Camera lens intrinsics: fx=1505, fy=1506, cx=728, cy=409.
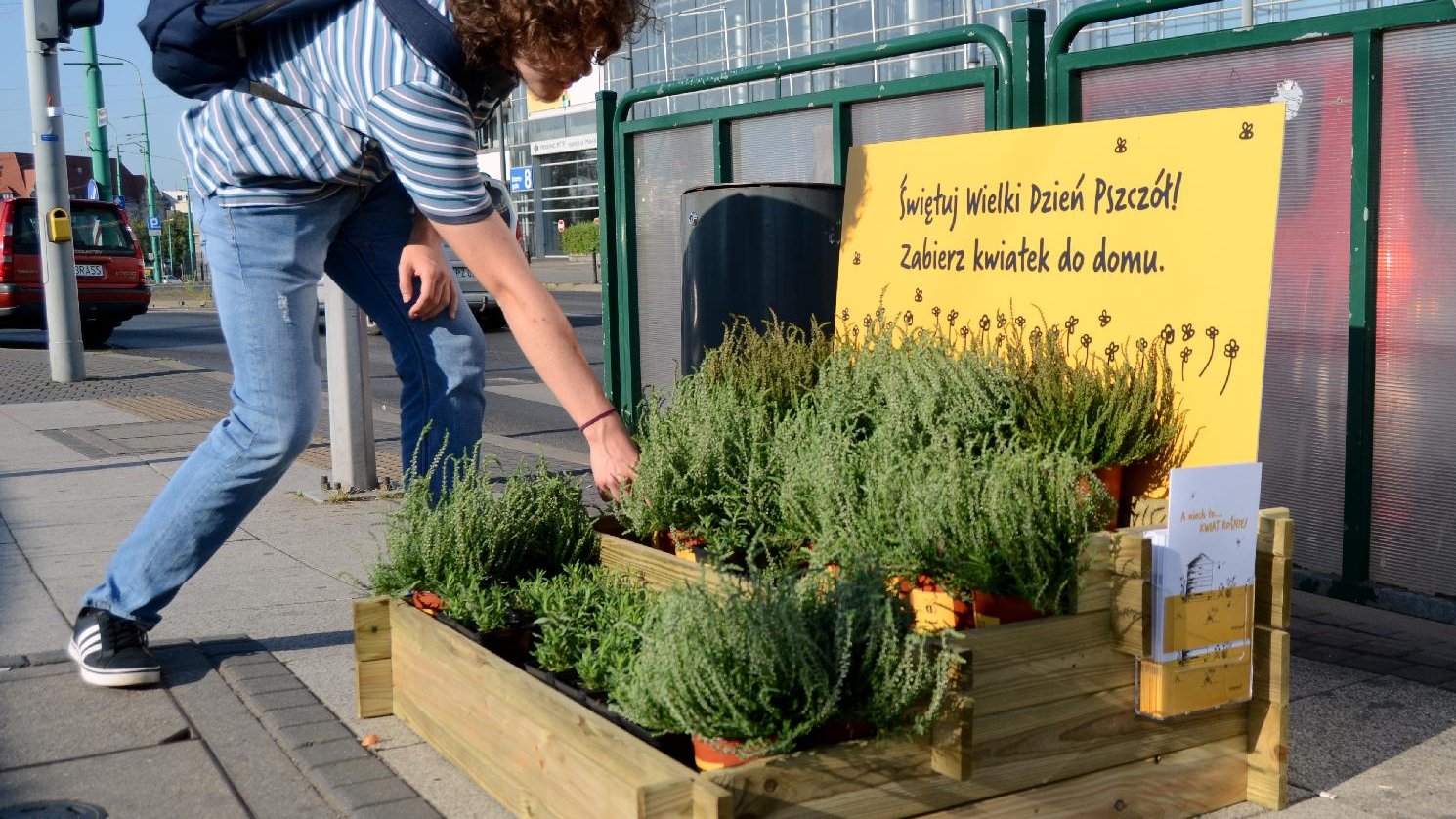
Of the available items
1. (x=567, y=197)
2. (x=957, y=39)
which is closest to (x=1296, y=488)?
(x=957, y=39)

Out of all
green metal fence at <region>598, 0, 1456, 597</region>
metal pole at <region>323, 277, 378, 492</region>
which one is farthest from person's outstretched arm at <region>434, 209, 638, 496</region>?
metal pole at <region>323, 277, 378, 492</region>

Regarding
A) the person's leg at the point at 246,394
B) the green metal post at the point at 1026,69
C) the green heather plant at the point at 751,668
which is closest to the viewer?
the green heather plant at the point at 751,668

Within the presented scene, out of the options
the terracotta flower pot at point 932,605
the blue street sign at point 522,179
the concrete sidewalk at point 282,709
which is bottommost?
the concrete sidewalk at point 282,709

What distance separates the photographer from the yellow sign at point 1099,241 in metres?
3.28

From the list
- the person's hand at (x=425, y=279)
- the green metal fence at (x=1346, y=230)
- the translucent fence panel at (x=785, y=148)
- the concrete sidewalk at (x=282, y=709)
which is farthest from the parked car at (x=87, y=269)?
the green metal fence at (x=1346, y=230)

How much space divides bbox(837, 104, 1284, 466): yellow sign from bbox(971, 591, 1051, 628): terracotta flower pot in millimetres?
717

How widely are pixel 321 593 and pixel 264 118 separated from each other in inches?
78.8

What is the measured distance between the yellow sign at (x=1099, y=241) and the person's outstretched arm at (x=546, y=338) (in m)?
1.21

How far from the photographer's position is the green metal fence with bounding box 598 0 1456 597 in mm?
3934

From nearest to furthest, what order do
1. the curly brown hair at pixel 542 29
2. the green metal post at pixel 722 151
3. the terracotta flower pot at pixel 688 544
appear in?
the curly brown hair at pixel 542 29 → the terracotta flower pot at pixel 688 544 → the green metal post at pixel 722 151

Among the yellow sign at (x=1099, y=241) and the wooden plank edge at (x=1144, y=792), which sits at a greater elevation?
the yellow sign at (x=1099, y=241)

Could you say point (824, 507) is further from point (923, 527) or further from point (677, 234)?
point (677, 234)

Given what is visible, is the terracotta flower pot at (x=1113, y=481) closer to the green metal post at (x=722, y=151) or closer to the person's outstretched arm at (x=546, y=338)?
the person's outstretched arm at (x=546, y=338)

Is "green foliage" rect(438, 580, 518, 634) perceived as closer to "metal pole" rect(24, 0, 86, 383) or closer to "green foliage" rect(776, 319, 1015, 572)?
"green foliage" rect(776, 319, 1015, 572)
